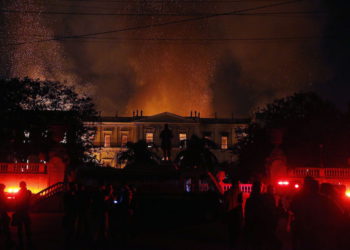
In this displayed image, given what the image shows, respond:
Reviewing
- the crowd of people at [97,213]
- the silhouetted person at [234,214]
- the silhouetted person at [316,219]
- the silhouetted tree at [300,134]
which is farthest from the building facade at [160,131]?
the silhouetted person at [316,219]

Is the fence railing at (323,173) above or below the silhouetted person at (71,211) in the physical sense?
above

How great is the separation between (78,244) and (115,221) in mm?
1279

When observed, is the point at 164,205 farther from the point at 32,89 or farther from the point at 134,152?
the point at 134,152

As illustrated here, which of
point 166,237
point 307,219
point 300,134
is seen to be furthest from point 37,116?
point 307,219

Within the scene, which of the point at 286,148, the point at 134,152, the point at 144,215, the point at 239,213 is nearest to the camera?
the point at 239,213

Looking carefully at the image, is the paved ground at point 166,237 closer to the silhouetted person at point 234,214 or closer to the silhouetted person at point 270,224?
the silhouetted person at point 234,214

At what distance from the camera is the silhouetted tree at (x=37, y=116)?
3697 centimetres

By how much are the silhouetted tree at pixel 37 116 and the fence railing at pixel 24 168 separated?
695 centimetres

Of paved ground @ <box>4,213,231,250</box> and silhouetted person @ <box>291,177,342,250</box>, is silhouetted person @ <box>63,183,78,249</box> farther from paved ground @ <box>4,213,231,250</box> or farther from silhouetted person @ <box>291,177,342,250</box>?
silhouetted person @ <box>291,177,342,250</box>

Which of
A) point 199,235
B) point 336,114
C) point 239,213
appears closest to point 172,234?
point 199,235

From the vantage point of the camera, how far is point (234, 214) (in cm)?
1134

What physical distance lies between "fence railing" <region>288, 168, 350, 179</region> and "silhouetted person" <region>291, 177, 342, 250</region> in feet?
68.8

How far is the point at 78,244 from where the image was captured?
44.3 feet

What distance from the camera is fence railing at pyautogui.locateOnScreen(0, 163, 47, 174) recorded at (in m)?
27.3
